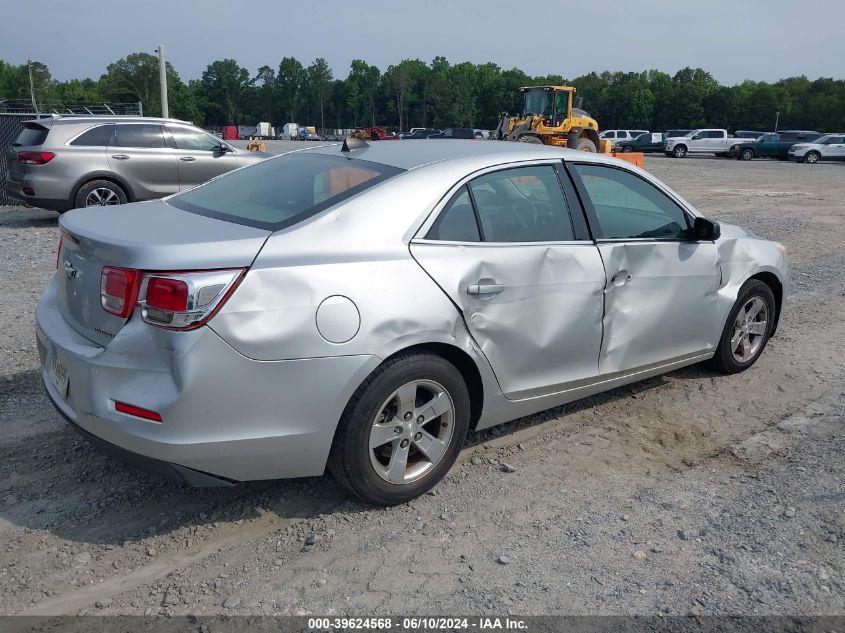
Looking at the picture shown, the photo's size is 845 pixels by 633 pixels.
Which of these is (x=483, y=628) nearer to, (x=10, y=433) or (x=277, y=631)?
(x=277, y=631)

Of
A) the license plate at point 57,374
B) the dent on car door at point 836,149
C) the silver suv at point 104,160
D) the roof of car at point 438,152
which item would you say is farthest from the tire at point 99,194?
the dent on car door at point 836,149

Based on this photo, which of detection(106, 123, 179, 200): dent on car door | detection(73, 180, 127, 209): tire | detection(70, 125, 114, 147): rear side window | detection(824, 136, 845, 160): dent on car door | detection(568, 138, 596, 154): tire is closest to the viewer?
detection(73, 180, 127, 209): tire

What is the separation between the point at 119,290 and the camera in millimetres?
2963

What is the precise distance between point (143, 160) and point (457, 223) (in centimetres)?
966

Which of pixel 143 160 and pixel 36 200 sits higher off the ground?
pixel 143 160

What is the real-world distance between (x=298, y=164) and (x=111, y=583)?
228 cm

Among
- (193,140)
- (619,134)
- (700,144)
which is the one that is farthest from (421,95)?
(193,140)

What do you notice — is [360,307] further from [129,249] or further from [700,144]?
[700,144]

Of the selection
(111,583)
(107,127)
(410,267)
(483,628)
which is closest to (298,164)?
(410,267)

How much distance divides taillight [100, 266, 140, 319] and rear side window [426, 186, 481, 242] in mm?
1292

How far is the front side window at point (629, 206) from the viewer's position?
4.25 m

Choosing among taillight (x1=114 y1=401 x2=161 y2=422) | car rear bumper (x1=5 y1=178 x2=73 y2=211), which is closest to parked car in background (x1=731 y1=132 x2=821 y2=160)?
car rear bumper (x1=5 y1=178 x2=73 y2=211)

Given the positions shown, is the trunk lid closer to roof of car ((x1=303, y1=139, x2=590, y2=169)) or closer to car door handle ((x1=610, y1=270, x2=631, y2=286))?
roof of car ((x1=303, y1=139, x2=590, y2=169))

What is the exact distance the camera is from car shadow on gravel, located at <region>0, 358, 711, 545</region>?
3287mm
